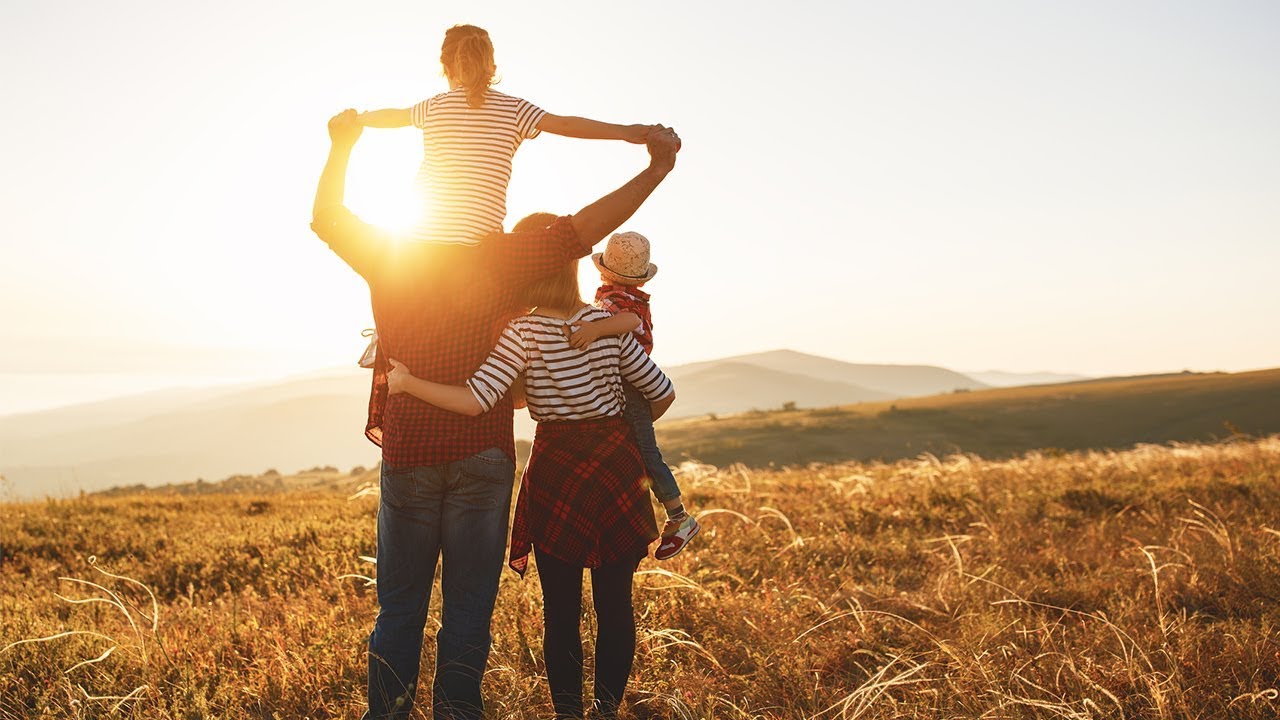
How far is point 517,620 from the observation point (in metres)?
4.84

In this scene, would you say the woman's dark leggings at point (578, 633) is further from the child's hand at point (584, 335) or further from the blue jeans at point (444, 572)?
the child's hand at point (584, 335)

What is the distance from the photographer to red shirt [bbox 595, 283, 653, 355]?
3.68 m

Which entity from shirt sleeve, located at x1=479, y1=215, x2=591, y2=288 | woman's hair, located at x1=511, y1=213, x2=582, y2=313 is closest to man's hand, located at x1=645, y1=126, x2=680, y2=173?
shirt sleeve, located at x1=479, y1=215, x2=591, y2=288

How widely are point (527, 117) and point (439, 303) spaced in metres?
0.87

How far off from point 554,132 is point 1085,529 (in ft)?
23.3

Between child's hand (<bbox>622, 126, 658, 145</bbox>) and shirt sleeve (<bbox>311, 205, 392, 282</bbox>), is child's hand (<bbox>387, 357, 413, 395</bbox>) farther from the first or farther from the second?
child's hand (<bbox>622, 126, 658, 145</bbox>)

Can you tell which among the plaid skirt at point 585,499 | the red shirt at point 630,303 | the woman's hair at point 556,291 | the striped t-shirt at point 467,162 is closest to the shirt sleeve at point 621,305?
the red shirt at point 630,303

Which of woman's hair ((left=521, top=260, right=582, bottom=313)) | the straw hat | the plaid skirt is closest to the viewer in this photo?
woman's hair ((left=521, top=260, right=582, bottom=313))

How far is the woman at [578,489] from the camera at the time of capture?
11.3 ft

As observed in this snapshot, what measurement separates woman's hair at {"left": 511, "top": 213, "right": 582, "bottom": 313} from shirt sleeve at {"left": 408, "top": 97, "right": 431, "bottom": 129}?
0.62m

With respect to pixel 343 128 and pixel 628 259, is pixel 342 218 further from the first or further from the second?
pixel 628 259

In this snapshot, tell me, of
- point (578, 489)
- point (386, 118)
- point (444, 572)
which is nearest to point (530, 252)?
point (386, 118)

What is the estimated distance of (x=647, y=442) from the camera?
152 inches

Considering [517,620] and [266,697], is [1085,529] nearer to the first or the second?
[517,620]
